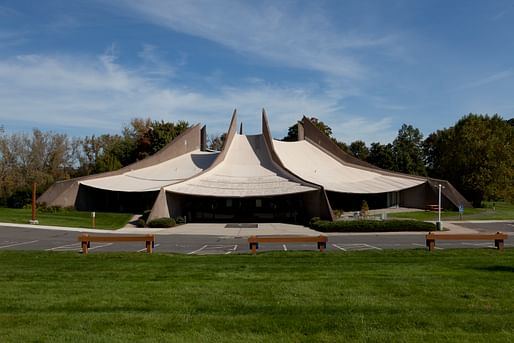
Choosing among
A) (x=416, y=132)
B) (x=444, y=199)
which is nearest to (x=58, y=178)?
(x=444, y=199)

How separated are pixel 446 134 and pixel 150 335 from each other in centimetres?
5872

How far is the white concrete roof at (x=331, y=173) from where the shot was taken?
37438 millimetres

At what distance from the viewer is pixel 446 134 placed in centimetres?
5856

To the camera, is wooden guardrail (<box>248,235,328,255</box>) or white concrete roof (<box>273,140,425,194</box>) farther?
white concrete roof (<box>273,140,425,194</box>)

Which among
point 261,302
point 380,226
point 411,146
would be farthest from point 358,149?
point 261,302

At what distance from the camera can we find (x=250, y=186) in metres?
36.1

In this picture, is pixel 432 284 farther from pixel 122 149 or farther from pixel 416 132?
pixel 416 132

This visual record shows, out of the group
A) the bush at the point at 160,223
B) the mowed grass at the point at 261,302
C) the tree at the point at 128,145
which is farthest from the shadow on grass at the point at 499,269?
the tree at the point at 128,145

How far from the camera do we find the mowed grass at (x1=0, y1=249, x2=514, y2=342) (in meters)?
5.73

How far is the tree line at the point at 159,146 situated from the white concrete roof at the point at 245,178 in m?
16.7

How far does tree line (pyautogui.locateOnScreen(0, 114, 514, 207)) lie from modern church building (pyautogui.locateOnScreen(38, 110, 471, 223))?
8401 millimetres

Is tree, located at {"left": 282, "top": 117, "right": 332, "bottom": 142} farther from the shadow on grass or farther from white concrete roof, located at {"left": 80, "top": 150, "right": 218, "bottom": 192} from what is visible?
the shadow on grass

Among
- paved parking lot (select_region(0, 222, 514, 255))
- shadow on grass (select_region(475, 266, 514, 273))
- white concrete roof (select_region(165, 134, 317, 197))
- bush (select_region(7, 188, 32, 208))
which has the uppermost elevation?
white concrete roof (select_region(165, 134, 317, 197))

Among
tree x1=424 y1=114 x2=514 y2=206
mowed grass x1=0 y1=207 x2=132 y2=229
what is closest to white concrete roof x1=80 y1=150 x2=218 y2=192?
mowed grass x1=0 y1=207 x2=132 y2=229
